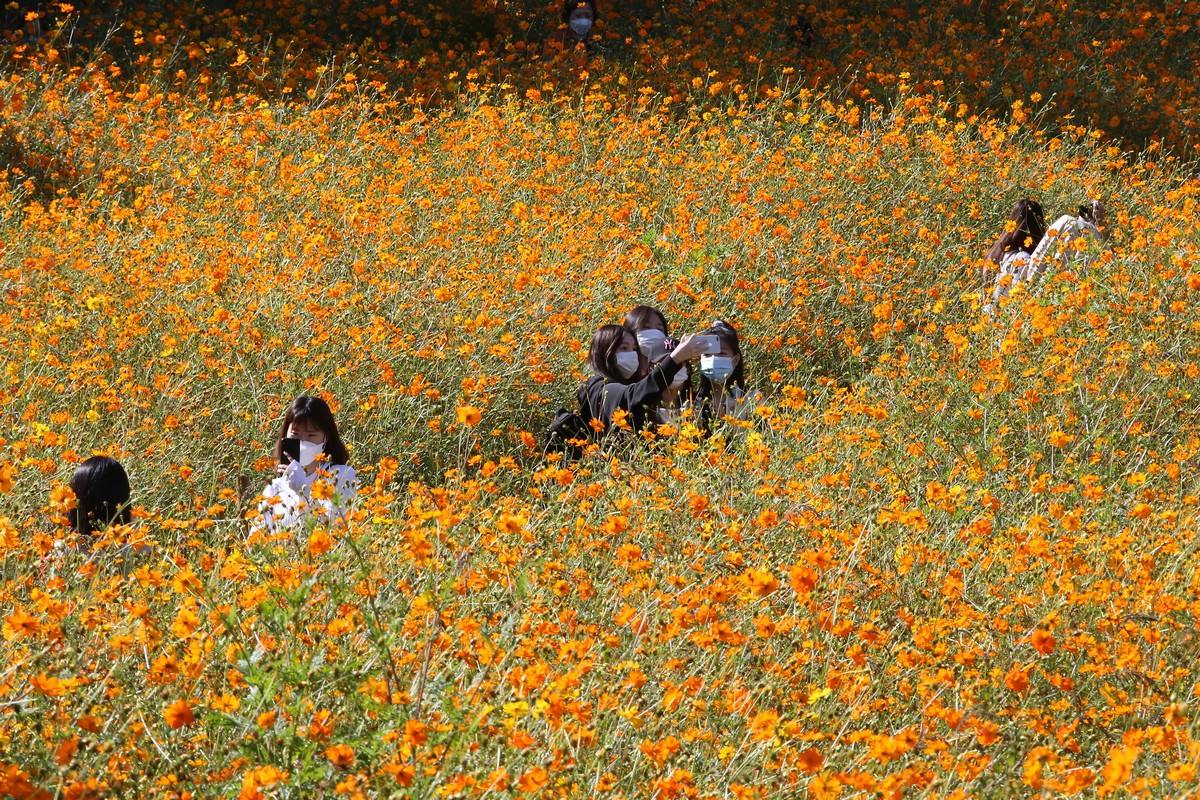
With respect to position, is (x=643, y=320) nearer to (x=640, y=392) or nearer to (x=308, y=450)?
(x=640, y=392)

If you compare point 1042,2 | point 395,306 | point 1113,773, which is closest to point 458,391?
point 395,306

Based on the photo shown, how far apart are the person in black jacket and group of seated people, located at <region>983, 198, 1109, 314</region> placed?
1809 millimetres

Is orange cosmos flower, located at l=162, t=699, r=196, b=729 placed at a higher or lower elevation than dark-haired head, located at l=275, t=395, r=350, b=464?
higher

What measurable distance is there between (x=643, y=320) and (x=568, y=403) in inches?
23.8

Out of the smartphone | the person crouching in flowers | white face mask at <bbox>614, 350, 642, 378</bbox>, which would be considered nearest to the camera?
the person crouching in flowers

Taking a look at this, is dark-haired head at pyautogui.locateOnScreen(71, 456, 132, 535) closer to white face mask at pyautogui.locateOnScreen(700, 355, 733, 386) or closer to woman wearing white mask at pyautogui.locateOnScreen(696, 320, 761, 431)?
woman wearing white mask at pyautogui.locateOnScreen(696, 320, 761, 431)

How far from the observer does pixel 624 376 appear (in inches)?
218

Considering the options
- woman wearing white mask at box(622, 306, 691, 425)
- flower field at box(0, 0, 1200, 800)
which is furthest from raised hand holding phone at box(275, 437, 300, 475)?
woman wearing white mask at box(622, 306, 691, 425)

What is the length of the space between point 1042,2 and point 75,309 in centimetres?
1131

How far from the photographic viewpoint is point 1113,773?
2068 millimetres

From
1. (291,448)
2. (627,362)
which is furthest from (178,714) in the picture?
(627,362)

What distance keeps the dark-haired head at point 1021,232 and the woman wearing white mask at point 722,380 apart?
2.29 metres

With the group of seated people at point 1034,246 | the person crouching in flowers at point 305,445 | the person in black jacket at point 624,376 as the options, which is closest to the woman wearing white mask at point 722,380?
the person in black jacket at point 624,376

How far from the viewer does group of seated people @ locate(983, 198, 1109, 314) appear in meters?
6.80
